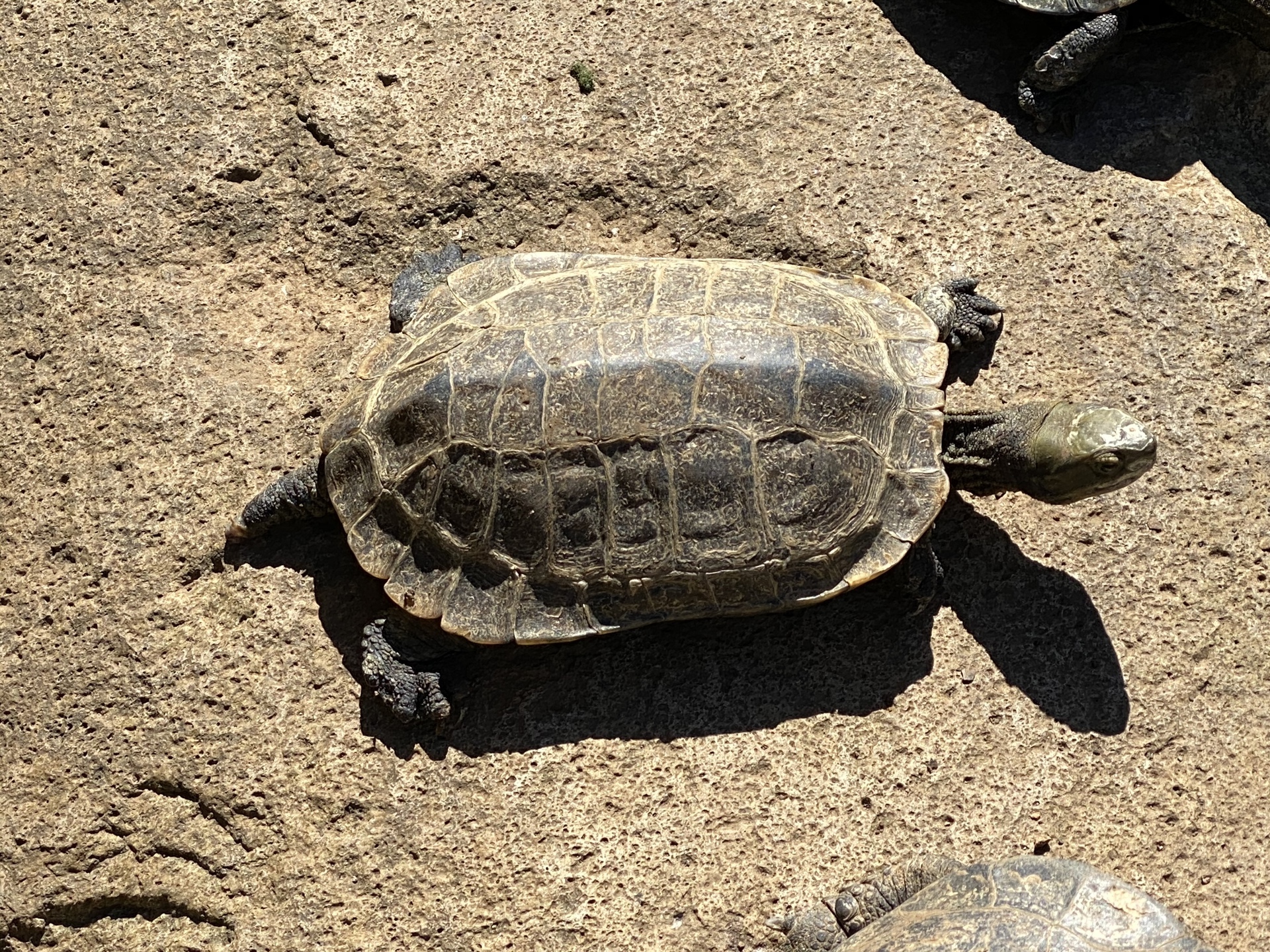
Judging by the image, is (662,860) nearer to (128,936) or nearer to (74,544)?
(128,936)

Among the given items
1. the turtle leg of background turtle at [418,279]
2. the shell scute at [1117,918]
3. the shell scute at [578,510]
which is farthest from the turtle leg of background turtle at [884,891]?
the turtle leg of background turtle at [418,279]

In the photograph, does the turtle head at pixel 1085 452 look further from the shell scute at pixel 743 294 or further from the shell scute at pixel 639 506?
the shell scute at pixel 639 506

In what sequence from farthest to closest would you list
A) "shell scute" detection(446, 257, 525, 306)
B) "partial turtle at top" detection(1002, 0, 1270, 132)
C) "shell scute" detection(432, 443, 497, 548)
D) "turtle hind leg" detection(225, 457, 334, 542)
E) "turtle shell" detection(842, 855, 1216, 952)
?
"partial turtle at top" detection(1002, 0, 1270, 132)
"shell scute" detection(446, 257, 525, 306)
"turtle hind leg" detection(225, 457, 334, 542)
"shell scute" detection(432, 443, 497, 548)
"turtle shell" detection(842, 855, 1216, 952)

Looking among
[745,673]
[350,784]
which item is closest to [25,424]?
[350,784]

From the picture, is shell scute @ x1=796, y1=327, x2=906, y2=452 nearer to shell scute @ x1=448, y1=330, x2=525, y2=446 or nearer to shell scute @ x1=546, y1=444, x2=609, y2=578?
shell scute @ x1=546, y1=444, x2=609, y2=578

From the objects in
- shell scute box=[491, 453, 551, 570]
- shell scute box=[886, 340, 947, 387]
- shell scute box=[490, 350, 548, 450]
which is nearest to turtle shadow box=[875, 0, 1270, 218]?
shell scute box=[886, 340, 947, 387]

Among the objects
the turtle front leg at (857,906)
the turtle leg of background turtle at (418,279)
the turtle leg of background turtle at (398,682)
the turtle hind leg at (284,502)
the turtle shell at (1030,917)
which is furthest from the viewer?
the turtle leg of background turtle at (418,279)

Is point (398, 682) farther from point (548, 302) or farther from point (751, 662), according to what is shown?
point (548, 302)
